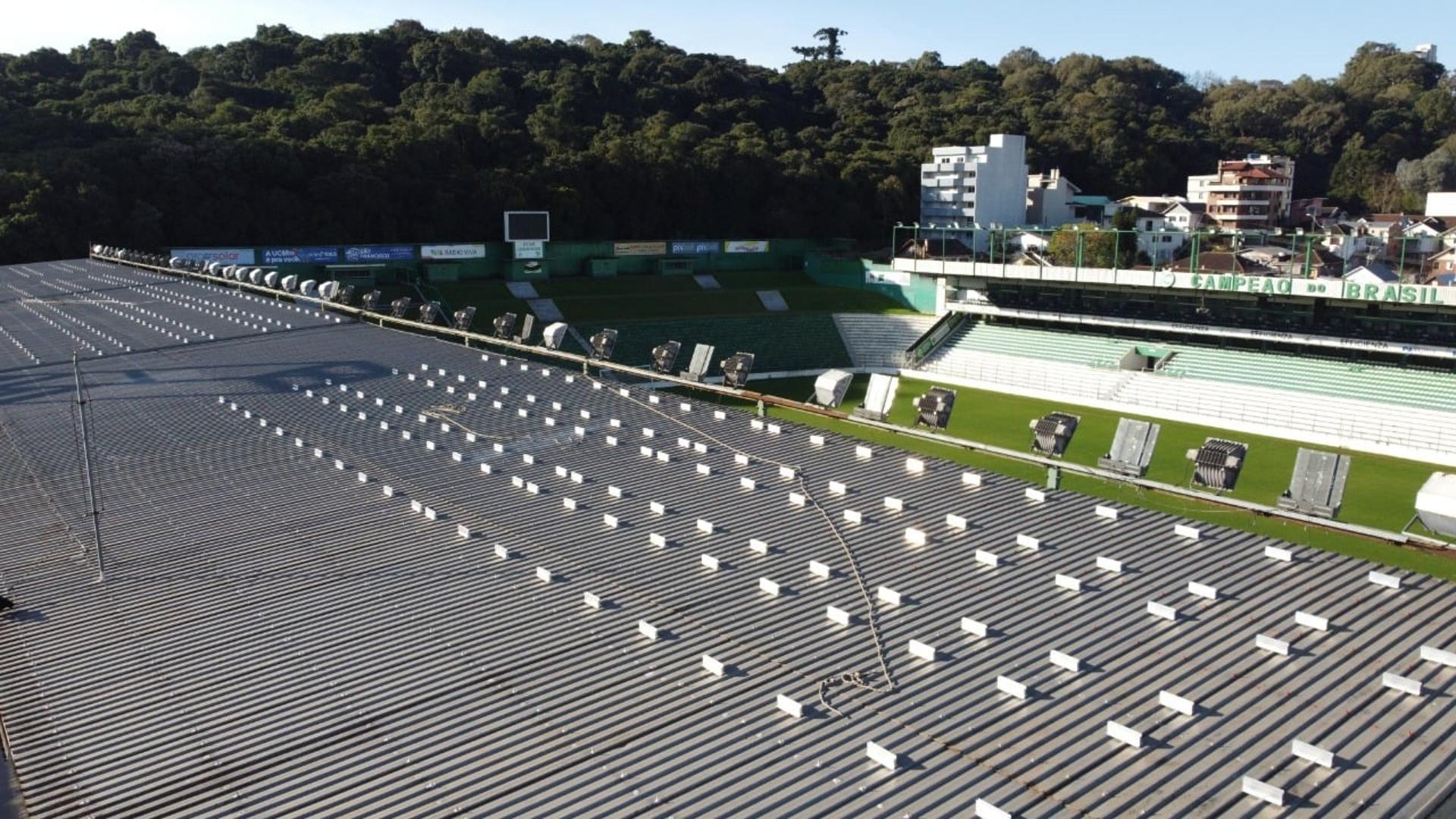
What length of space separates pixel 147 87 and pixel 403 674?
67.8 metres

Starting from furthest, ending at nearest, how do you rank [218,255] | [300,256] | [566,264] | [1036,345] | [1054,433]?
[566,264] → [300,256] → [218,255] → [1036,345] → [1054,433]

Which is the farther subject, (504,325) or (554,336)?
(504,325)

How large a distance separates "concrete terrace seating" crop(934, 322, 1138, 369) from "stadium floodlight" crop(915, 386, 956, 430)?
2448 cm

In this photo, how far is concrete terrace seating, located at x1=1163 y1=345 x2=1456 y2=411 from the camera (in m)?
30.7

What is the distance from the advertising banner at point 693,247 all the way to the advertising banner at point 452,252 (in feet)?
32.1

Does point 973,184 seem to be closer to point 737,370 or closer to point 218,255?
point 218,255

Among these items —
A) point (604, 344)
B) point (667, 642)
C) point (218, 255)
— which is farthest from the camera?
point (218, 255)

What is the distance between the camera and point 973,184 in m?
70.3

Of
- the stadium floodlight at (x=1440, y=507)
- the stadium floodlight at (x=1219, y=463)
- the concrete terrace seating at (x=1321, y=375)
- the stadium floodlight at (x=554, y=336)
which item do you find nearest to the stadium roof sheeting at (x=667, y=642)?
the stadium floodlight at (x=1440, y=507)

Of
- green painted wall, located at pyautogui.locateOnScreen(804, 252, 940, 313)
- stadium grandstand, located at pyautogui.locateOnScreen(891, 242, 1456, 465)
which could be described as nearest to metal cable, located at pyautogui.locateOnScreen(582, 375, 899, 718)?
stadium grandstand, located at pyautogui.locateOnScreen(891, 242, 1456, 465)

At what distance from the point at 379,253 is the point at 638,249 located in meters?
12.5

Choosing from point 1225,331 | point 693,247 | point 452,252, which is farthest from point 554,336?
point 693,247

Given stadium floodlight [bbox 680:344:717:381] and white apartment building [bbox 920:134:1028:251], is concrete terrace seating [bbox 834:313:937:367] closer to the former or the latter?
stadium floodlight [bbox 680:344:717:381]

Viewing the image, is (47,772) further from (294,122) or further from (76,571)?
(294,122)
